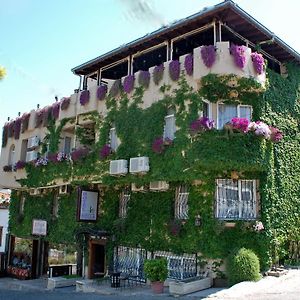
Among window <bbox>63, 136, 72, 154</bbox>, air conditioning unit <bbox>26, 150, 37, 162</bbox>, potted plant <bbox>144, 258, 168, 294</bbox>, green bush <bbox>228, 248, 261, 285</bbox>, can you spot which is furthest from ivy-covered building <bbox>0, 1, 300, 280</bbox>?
potted plant <bbox>144, 258, 168, 294</bbox>

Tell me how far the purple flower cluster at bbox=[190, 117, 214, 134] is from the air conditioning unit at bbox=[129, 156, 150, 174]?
2.67 meters

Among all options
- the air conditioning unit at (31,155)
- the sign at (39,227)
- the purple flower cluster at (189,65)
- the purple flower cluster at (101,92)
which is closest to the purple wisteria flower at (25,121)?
the air conditioning unit at (31,155)

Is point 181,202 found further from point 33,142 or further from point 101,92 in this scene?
point 33,142

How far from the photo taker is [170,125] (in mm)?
18406

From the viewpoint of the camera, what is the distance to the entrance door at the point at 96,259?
68.5ft

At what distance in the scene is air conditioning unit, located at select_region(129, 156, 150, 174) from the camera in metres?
17.8

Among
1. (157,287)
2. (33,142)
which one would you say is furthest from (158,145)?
(33,142)

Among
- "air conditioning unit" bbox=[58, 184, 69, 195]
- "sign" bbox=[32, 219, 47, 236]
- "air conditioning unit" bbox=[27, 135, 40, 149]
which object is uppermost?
"air conditioning unit" bbox=[27, 135, 40, 149]

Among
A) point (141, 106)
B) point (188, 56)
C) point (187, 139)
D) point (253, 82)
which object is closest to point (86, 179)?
point (141, 106)

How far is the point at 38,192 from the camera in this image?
2528 centimetres

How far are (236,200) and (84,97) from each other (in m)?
10.2

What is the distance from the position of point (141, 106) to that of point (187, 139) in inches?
143

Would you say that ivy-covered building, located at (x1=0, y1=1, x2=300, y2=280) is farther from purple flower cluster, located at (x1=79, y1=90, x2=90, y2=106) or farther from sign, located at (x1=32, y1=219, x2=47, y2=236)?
sign, located at (x1=32, y1=219, x2=47, y2=236)

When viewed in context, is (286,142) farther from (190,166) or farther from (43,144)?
(43,144)
